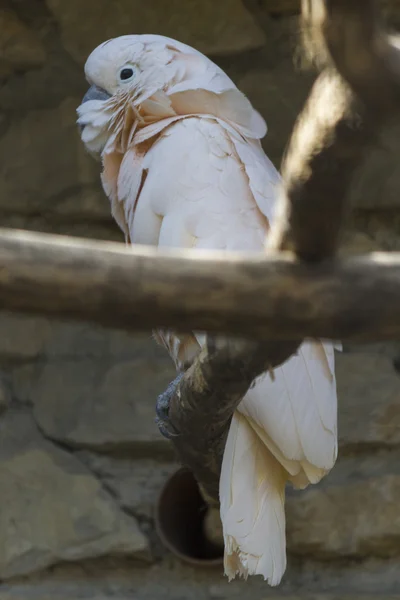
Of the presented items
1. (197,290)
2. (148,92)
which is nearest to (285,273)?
(197,290)

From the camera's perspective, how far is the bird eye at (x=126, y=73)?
1968 millimetres

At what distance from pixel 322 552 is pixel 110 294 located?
1.35 meters

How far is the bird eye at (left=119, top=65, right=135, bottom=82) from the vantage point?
6.46 ft

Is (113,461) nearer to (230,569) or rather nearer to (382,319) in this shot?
(230,569)

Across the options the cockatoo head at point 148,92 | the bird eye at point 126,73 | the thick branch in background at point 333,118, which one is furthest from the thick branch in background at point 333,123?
the bird eye at point 126,73

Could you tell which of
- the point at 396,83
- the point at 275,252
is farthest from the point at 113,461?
the point at 396,83

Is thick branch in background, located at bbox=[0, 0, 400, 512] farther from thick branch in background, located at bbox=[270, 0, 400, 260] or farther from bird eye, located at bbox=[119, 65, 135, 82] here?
bird eye, located at bbox=[119, 65, 135, 82]

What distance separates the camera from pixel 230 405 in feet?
4.22

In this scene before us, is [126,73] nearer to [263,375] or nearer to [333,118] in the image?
[263,375]

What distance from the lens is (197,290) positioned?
2.31 ft

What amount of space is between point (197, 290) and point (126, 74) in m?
1.35

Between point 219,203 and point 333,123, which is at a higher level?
point 333,123

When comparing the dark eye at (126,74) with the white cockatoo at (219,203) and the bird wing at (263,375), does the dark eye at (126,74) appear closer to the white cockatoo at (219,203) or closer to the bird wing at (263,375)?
the white cockatoo at (219,203)

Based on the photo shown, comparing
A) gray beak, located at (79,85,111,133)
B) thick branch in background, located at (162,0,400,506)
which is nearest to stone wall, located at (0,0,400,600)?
gray beak, located at (79,85,111,133)
